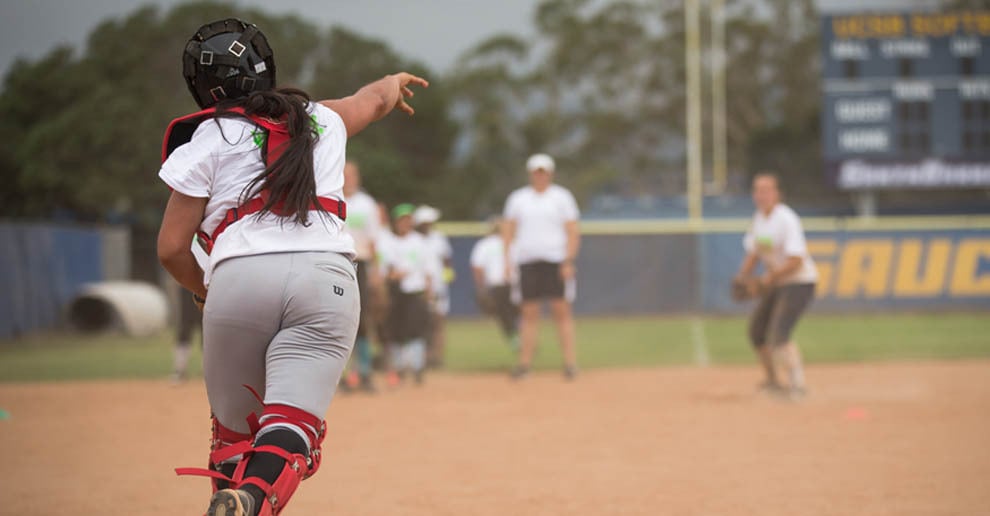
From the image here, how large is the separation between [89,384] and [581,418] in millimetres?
5712

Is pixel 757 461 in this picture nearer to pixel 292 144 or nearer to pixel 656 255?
pixel 292 144

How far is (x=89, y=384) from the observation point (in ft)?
38.4

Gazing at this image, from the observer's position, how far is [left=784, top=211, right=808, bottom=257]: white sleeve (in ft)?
30.5

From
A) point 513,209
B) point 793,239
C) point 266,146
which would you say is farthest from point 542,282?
point 266,146

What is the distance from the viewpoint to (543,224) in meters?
12.0

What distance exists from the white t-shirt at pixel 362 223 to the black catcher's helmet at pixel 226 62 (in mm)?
6401

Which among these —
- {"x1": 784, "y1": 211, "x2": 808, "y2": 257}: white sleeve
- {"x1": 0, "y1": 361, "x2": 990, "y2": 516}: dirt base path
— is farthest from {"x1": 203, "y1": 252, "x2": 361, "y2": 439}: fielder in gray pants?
{"x1": 784, "y1": 211, "x2": 808, "y2": 257}: white sleeve

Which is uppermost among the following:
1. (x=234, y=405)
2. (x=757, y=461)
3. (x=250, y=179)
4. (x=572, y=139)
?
(x=250, y=179)

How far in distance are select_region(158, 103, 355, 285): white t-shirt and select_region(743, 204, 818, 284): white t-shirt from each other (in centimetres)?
660

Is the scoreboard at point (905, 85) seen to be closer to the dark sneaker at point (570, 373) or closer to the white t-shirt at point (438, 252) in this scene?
the white t-shirt at point (438, 252)

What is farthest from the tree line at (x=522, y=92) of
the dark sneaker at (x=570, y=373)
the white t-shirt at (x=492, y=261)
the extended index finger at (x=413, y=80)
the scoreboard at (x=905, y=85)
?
the extended index finger at (x=413, y=80)

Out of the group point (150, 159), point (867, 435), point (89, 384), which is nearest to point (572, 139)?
point (150, 159)

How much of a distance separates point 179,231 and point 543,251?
28.7ft

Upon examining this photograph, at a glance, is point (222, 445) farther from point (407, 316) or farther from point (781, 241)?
point (407, 316)
